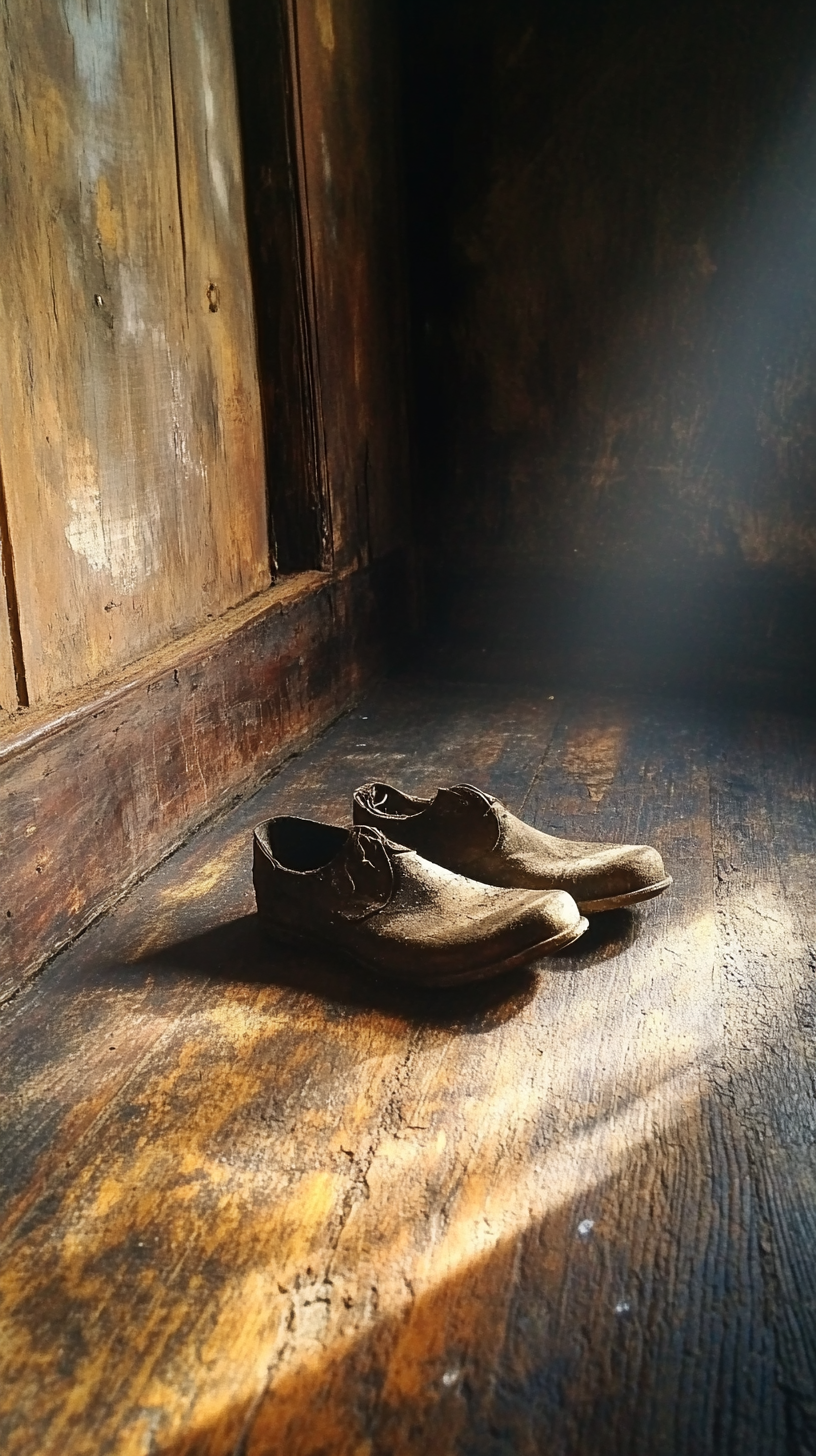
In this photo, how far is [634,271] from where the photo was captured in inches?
104

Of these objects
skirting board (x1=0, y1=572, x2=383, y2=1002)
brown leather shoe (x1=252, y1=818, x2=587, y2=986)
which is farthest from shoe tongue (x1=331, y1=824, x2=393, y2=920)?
skirting board (x1=0, y1=572, x2=383, y2=1002)

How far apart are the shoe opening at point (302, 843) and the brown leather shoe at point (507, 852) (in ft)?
0.20

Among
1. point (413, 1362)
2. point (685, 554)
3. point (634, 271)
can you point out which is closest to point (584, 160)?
point (634, 271)

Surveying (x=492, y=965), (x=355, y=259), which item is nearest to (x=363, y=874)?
(x=492, y=965)

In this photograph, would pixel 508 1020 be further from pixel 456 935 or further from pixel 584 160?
pixel 584 160

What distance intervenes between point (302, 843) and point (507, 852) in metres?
0.28

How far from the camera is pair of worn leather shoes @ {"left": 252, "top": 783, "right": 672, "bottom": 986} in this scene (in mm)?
1309

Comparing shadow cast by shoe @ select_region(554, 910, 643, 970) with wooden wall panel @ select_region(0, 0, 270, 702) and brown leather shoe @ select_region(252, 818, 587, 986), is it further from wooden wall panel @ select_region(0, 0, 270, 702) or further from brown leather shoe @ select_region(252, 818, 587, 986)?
wooden wall panel @ select_region(0, 0, 270, 702)

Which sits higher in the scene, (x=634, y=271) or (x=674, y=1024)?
(x=634, y=271)

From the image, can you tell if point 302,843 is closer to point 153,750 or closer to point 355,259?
point 153,750

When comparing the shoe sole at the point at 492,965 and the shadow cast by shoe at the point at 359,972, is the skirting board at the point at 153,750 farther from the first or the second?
the shoe sole at the point at 492,965

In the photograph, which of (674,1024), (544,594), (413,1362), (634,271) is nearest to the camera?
(413,1362)

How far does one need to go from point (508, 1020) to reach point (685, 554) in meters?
1.77

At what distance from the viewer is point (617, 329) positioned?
268 cm
